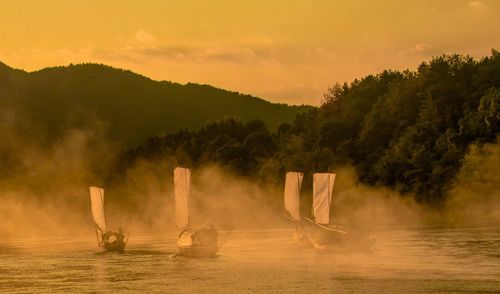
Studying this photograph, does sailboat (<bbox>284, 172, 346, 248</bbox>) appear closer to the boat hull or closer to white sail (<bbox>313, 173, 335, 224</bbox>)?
white sail (<bbox>313, 173, 335, 224</bbox>)

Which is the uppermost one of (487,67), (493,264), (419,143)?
(487,67)

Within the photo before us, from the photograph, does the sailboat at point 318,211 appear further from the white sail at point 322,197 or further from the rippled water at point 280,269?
the rippled water at point 280,269

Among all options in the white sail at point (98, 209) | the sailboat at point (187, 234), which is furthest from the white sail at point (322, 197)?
the white sail at point (98, 209)

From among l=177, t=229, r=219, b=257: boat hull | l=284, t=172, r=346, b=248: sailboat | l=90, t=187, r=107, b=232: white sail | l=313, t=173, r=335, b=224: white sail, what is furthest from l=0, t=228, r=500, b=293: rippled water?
l=90, t=187, r=107, b=232: white sail

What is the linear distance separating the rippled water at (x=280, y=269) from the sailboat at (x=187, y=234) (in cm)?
132

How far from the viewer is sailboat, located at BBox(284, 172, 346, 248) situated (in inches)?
4294

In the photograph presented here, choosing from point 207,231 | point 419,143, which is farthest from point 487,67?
point 207,231

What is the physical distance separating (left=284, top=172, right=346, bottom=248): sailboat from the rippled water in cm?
155

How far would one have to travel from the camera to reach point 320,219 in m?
113

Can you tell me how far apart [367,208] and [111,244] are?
7297 cm

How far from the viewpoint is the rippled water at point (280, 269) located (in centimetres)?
8038

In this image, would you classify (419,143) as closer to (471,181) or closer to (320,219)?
(471,181)

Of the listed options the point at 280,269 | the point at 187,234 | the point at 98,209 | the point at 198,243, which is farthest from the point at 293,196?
the point at 280,269

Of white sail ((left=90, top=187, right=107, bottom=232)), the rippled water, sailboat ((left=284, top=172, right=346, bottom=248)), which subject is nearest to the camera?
the rippled water
